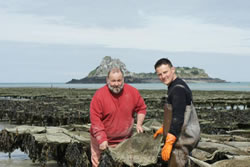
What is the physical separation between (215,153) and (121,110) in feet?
5.93

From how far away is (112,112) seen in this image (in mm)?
4398

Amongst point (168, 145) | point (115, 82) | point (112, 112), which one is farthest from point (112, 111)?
point (168, 145)

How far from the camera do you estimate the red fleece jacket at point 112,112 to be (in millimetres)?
4320

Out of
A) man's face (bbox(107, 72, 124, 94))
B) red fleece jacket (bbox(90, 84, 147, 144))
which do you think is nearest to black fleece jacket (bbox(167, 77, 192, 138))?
man's face (bbox(107, 72, 124, 94))

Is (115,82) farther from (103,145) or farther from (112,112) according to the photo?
(103,145)

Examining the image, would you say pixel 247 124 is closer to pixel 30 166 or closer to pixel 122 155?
pixel 30 166

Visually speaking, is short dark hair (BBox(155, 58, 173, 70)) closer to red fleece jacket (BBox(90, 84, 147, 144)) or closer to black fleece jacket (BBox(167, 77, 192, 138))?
black fleece jacket (BBox(167, 77, 192, 138))

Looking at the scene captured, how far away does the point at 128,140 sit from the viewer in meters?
4.74

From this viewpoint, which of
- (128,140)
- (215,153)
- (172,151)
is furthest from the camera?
(215,153)

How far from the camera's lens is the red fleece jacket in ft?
14.2

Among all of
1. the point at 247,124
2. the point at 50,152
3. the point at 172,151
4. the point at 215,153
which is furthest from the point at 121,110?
the point at 247,124

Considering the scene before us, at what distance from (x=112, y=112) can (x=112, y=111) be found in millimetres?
15

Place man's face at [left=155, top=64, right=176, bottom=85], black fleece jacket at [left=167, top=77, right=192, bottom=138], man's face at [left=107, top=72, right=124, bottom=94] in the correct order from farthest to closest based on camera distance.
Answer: man's face at [left=107, top=72, right=124, bottom=94] → man's face at [left=155, top=64, right=176, bottom=85] → black fleece jacket at [left=167, top=77, right=192, bottom=138]

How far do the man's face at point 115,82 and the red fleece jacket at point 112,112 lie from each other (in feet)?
0.35
